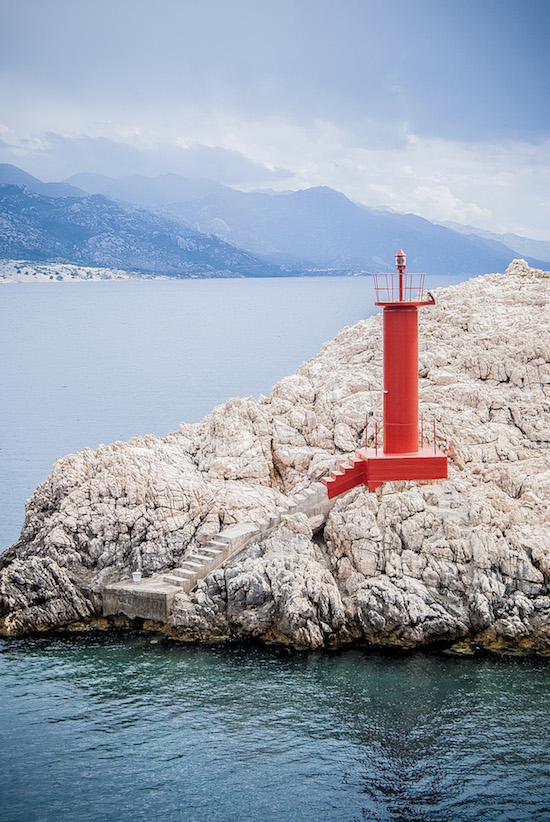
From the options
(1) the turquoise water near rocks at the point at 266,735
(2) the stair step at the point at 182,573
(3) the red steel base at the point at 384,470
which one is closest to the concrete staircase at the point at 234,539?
(2) the stair step at the point at 182,573

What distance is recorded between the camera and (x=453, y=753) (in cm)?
1808

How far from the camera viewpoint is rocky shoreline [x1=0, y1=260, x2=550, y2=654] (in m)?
23.7

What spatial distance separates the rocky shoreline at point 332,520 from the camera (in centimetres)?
2370

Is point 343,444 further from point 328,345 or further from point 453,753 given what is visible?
point 453,753

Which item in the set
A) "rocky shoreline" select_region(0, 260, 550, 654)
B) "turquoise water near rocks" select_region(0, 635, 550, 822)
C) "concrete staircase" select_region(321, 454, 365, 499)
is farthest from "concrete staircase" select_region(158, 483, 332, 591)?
"turquoise water near rocks" select_region(0, 635, 550, 822)

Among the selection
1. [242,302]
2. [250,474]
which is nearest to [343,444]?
[250,474]

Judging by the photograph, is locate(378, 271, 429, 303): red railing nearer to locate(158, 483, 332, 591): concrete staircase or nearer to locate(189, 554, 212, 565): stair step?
locate(158, 483, 332, 591): concrete staircase

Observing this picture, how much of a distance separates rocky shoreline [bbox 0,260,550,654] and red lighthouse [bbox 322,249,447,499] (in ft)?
1.64

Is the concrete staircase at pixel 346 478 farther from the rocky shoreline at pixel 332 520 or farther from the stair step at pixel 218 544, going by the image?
the stair step at pixel 218 544

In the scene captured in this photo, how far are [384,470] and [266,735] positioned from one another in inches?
379

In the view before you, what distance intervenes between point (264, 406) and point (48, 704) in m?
14.1

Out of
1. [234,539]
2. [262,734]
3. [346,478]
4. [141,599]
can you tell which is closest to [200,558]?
[234,539]

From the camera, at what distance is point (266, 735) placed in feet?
62.2

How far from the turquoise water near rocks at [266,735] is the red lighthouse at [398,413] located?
18.3 ft
